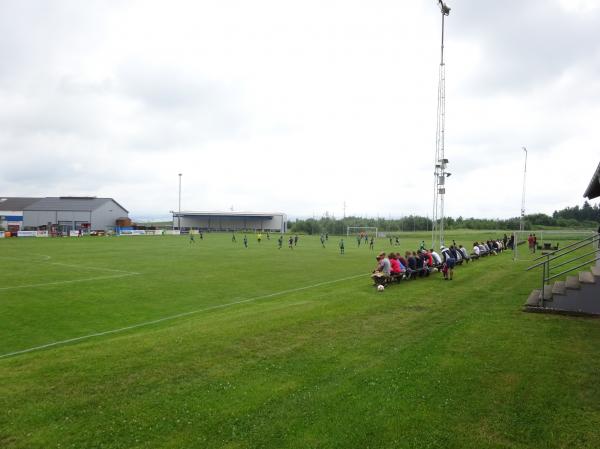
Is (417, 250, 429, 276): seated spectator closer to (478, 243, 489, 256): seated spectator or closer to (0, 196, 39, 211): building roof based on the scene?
(478, 243, 489, 256): seated spectator

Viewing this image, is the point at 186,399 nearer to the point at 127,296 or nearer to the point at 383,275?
the point at 383,275

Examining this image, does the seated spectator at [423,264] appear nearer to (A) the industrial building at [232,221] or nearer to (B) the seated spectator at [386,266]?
(B) the seated spectator at [386,266]

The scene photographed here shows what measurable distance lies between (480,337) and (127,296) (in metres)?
13.4

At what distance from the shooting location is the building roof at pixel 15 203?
92312 mm

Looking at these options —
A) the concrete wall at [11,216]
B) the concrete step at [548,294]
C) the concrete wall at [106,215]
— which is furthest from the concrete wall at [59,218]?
the concrete step at [548,294]

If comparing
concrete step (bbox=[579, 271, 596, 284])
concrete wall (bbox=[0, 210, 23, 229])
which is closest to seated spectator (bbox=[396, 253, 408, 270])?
concrete step (bbox=[579, 271, 596, 284])

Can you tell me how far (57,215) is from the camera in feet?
291

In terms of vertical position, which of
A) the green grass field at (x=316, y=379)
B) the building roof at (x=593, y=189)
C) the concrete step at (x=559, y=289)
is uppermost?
the building roof at (x=593, y=189)

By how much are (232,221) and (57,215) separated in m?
52.0

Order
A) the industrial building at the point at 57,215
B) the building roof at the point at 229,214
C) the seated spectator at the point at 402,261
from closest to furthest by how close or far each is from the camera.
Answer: the seated spectator at the point at 402,261, the industrial building at the point at 57,215, the building roof at the point at 229,214

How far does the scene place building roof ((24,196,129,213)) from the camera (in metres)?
89.6

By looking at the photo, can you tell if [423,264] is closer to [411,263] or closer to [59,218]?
[411,263]

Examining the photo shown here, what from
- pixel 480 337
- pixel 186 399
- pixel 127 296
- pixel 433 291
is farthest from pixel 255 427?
pixel 127 296

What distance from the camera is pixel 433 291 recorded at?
47.1 feet
